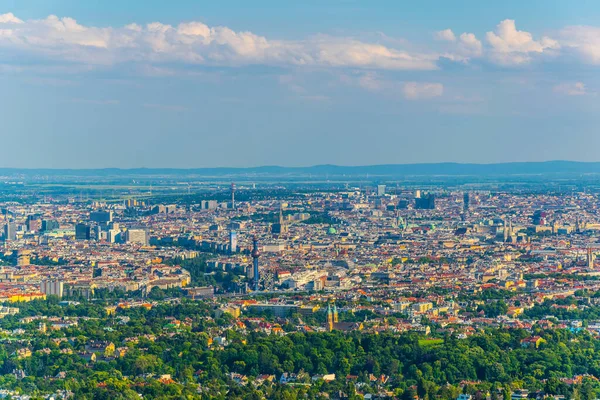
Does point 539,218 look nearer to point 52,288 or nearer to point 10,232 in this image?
point 10,232

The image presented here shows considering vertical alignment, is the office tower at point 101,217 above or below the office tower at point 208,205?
above

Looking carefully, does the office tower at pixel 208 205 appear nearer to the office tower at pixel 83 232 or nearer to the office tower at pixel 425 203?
the office tower at pixel 425 203

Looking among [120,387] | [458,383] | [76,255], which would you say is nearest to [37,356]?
[120,387]

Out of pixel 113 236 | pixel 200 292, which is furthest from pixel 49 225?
pixel 200 292

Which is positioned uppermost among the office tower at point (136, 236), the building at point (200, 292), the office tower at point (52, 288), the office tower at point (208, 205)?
the office tower at point (52, 288)

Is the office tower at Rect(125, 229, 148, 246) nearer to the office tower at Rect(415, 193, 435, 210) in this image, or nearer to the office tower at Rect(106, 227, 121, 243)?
the office tower at Rect(106, 227, 121, 243)

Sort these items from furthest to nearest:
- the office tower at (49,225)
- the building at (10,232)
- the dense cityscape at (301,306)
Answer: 1. the office tower at (49,225)
2. the building at (10,232)
3. the dense cityscape at (301,306)

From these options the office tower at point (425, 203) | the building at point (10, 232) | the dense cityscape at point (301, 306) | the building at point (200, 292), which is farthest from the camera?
the office tower at point (425, 203)

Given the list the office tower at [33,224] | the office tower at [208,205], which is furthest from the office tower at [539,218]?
the office tower at [33,224]
